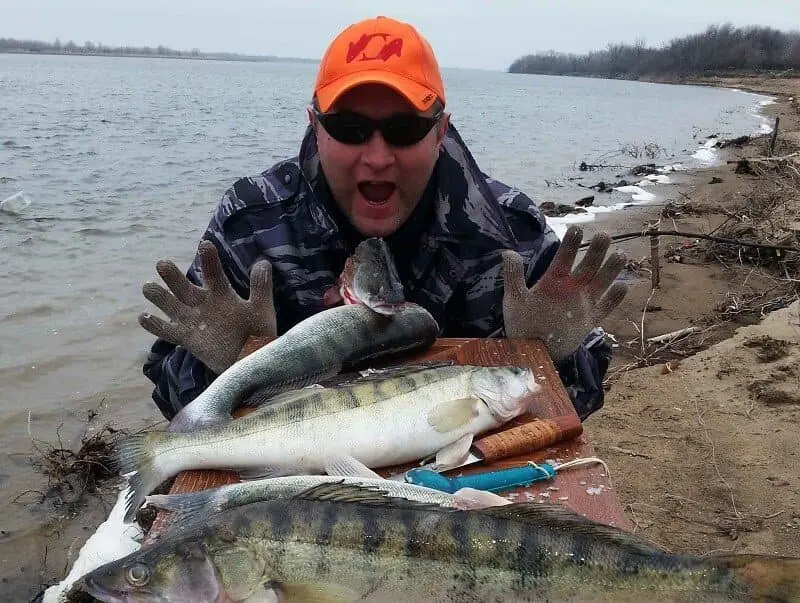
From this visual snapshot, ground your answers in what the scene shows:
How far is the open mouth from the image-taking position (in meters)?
3.61

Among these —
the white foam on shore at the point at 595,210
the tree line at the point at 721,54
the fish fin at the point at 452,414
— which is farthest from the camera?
the tree line at the point at 721,54

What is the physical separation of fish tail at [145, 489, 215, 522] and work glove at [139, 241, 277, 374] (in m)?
1.26

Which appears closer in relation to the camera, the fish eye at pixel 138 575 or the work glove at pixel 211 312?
the fish eye at pixel 138 575

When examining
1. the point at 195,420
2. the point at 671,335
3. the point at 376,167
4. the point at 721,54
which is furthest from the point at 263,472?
the point at 721,54

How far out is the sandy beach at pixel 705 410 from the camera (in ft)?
16.3

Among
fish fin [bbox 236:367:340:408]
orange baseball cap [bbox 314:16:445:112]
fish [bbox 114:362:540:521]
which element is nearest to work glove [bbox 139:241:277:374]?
fish fin [bbox 236:367:340:408]

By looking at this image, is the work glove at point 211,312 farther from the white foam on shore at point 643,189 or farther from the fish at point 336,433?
the white foam on shore at point 643,189

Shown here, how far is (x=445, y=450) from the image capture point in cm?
264

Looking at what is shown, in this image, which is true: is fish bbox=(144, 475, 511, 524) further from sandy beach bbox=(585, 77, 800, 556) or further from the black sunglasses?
sandy beach bbox=(585, 77, 800, 556)

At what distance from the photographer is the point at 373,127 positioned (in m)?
3.42

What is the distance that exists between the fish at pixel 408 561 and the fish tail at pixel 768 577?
0.09 feet

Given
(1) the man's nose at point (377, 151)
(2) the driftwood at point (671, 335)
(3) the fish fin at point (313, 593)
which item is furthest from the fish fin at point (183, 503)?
(2) the driftwood at point (671, 335)

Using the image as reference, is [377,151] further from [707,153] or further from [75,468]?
[707,153]

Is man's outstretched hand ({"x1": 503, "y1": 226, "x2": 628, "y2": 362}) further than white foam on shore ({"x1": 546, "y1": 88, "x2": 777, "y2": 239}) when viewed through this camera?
No
